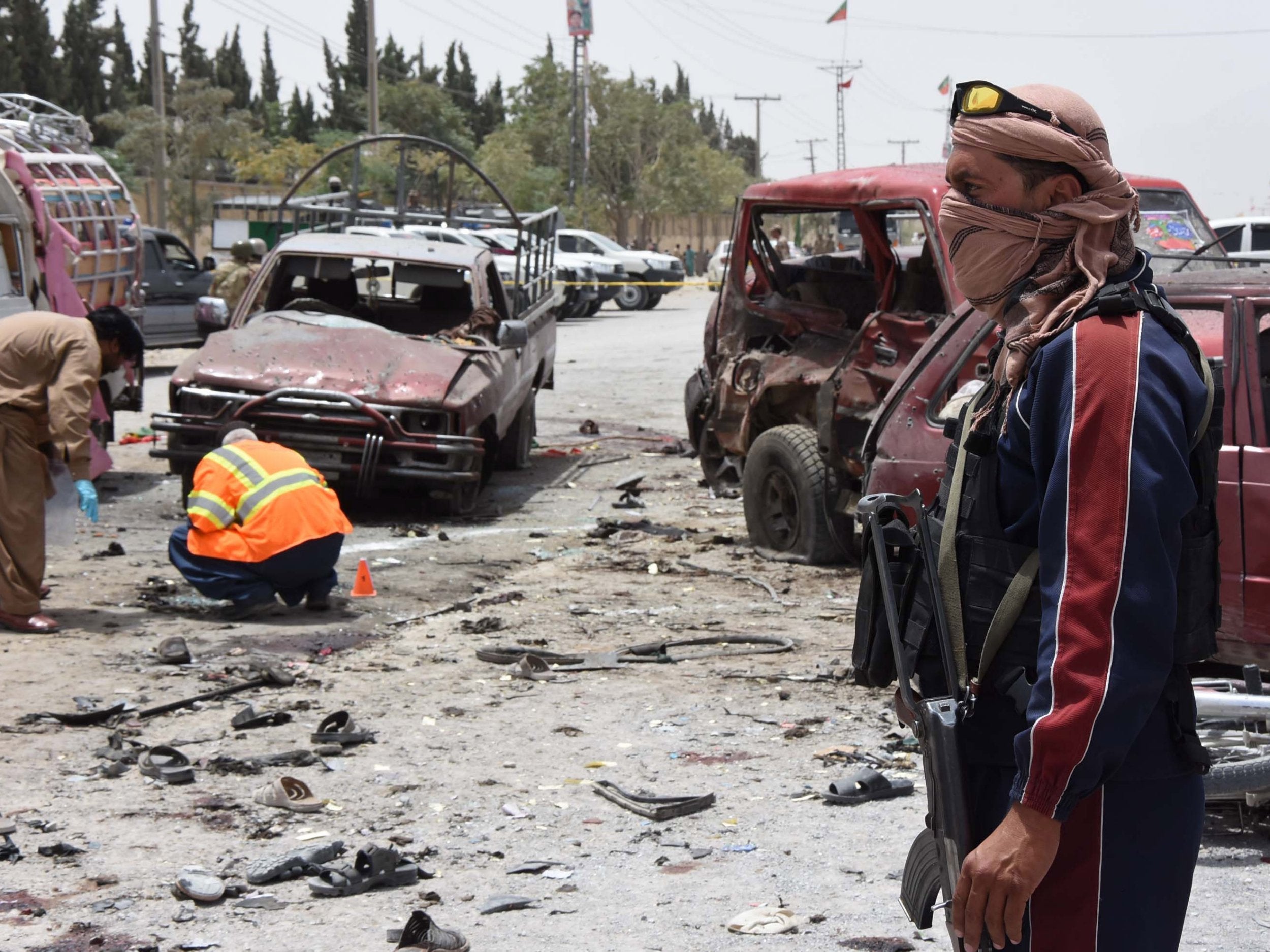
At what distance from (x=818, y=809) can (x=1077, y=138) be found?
10.7 ft

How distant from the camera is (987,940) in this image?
2.11 m

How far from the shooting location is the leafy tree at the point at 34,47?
53.3 m

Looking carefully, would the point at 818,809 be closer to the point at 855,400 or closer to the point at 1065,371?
the point at 1065,371

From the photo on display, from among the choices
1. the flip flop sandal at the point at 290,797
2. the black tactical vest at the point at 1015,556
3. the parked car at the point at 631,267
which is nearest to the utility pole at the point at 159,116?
the parked car at the point at 631,267

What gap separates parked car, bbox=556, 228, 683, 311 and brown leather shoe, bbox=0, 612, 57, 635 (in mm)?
28382

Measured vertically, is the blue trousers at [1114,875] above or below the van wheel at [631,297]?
below

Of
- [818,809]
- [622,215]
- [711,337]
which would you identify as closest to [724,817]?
[818,809]

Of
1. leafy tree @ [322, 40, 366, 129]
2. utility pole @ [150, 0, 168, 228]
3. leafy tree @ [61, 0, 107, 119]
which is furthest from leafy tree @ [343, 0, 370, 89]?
utility pole @ [150, 0, 168, 228]

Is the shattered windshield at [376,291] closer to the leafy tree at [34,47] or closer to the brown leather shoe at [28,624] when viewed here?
the brown leather shoe at [28,624]

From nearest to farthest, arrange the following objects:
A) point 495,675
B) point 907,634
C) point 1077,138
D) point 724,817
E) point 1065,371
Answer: point 1065,371
point 1077,138
point 907,634
point 724,817
point 495,675

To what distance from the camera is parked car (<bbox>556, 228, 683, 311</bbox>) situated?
118 feet

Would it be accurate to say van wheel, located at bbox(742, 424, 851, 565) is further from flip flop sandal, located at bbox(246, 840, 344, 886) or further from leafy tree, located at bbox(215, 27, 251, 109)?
leafy tree, located at bbox(215, 27, 251, 109)

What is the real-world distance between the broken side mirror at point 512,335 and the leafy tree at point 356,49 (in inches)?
2916

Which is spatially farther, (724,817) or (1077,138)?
(724,817)
